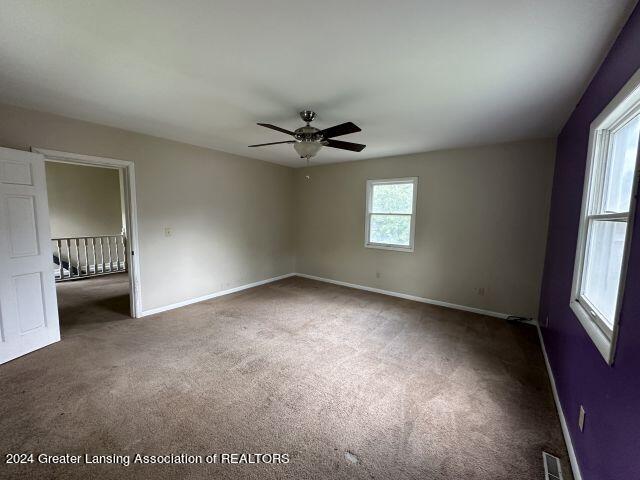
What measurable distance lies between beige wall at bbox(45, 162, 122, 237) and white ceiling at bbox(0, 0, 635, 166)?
4.83 m

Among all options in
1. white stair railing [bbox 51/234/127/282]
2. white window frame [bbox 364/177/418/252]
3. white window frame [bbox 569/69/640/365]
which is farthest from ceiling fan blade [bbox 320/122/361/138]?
white stair railing [bbox 51/234/127/282]

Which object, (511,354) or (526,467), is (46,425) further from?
(511,354)

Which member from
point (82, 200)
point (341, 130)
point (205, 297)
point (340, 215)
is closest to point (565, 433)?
point (341, 130)

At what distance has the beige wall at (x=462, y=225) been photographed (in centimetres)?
357

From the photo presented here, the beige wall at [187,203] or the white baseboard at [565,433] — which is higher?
the beige wall at [187,203]

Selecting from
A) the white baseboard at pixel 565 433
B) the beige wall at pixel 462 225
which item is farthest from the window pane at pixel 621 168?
the beige wall at pixel 462 225

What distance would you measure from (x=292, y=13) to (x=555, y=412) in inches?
125

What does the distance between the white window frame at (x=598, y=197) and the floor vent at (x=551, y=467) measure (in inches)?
31.0

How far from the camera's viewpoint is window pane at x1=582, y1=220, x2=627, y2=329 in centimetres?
147

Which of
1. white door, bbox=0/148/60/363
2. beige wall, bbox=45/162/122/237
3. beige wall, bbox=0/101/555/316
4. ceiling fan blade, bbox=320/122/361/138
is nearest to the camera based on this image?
ceiling fan blade, bbox=320/122/361/138

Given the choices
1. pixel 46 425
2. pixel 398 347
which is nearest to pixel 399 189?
pixel 398 347

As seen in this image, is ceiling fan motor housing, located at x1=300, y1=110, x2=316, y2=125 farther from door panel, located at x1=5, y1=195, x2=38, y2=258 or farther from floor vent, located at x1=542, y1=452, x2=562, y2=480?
floor vent, located at x1=542, y1=452, x2=562, y2=480

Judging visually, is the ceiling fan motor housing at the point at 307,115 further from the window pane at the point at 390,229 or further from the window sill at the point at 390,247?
the window sill at the point at 390,247

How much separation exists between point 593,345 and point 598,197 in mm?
1047
